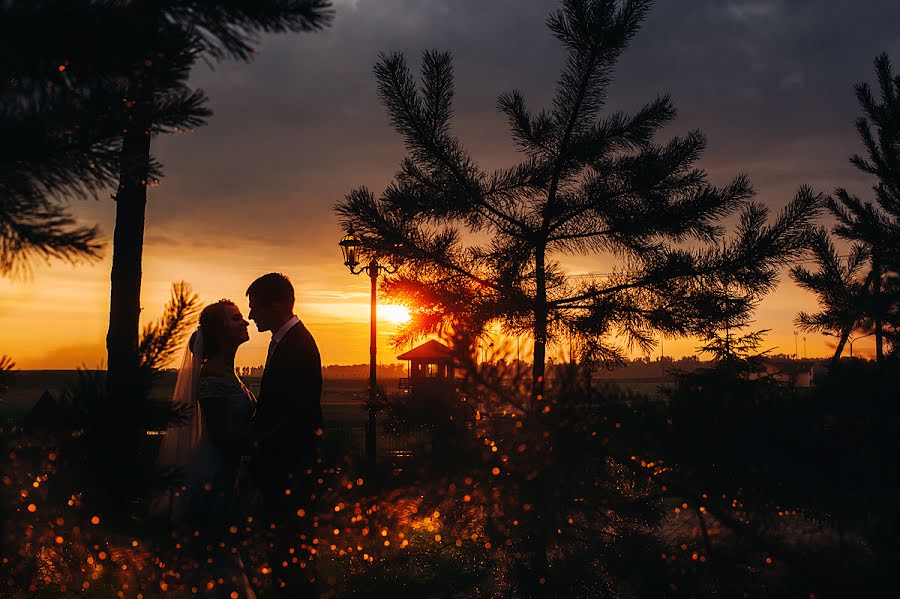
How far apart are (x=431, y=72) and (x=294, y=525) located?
15.3 ft

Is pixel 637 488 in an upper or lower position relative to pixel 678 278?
lower

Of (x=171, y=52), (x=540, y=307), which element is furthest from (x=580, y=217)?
(x=171, y=52)

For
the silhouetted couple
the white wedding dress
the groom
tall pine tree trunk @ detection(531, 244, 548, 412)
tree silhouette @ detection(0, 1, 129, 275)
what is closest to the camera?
tree silhouette @ detection(0, 1, 129, 275)

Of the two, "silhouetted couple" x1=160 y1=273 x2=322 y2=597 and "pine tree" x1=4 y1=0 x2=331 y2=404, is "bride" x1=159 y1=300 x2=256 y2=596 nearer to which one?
"silhouetted couple" x1=160 y1=273 x2=322 y2=597

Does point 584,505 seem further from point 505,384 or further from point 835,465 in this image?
point 835,465

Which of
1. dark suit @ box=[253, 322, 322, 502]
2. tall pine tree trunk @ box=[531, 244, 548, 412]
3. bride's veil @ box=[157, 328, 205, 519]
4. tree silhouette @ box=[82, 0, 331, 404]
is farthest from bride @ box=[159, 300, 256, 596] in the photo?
tall pine tree trunk @ box=[531, 244, 548, 412]

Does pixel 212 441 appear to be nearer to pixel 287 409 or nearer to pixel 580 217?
pixel 287 409

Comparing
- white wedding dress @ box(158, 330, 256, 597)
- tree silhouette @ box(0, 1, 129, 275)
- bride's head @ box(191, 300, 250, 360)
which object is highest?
tree silhouette @ box(0, 1, 129, 275)

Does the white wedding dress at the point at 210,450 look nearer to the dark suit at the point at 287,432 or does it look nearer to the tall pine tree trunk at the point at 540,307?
the dark suit at the point at 287,432

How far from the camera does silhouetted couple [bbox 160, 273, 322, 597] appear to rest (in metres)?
3.98

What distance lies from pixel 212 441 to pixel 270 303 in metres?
0.93

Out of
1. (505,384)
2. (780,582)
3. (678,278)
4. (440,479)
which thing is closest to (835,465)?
(780,582)

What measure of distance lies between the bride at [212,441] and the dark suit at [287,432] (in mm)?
178

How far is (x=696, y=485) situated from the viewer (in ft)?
5.49
